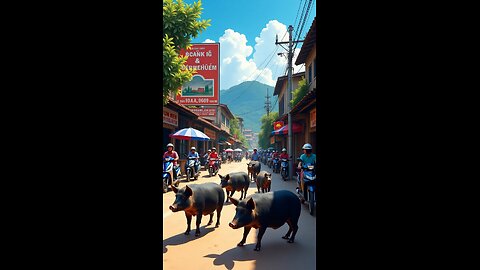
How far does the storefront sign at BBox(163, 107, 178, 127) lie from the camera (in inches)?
464

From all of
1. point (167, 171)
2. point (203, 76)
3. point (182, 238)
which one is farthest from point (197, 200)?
point (203, 76)

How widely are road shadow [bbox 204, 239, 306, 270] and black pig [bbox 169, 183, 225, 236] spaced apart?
963 mm

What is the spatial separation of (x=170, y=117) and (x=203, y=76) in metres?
5.82

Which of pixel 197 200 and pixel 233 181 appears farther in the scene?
pixel 233 181

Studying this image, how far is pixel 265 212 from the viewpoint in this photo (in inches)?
157

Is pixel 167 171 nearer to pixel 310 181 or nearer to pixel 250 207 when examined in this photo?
pixel 310 181

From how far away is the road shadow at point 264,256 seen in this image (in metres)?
3.44

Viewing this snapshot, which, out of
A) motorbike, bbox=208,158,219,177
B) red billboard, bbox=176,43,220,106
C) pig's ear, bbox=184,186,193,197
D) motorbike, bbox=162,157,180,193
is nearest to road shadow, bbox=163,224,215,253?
pig's ear, bbox=184,186,193,197

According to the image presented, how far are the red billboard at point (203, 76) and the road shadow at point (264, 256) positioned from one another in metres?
13.9

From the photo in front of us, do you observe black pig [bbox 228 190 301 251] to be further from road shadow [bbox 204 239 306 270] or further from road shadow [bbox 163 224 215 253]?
road shadow [bbox 163 224 215 253]
